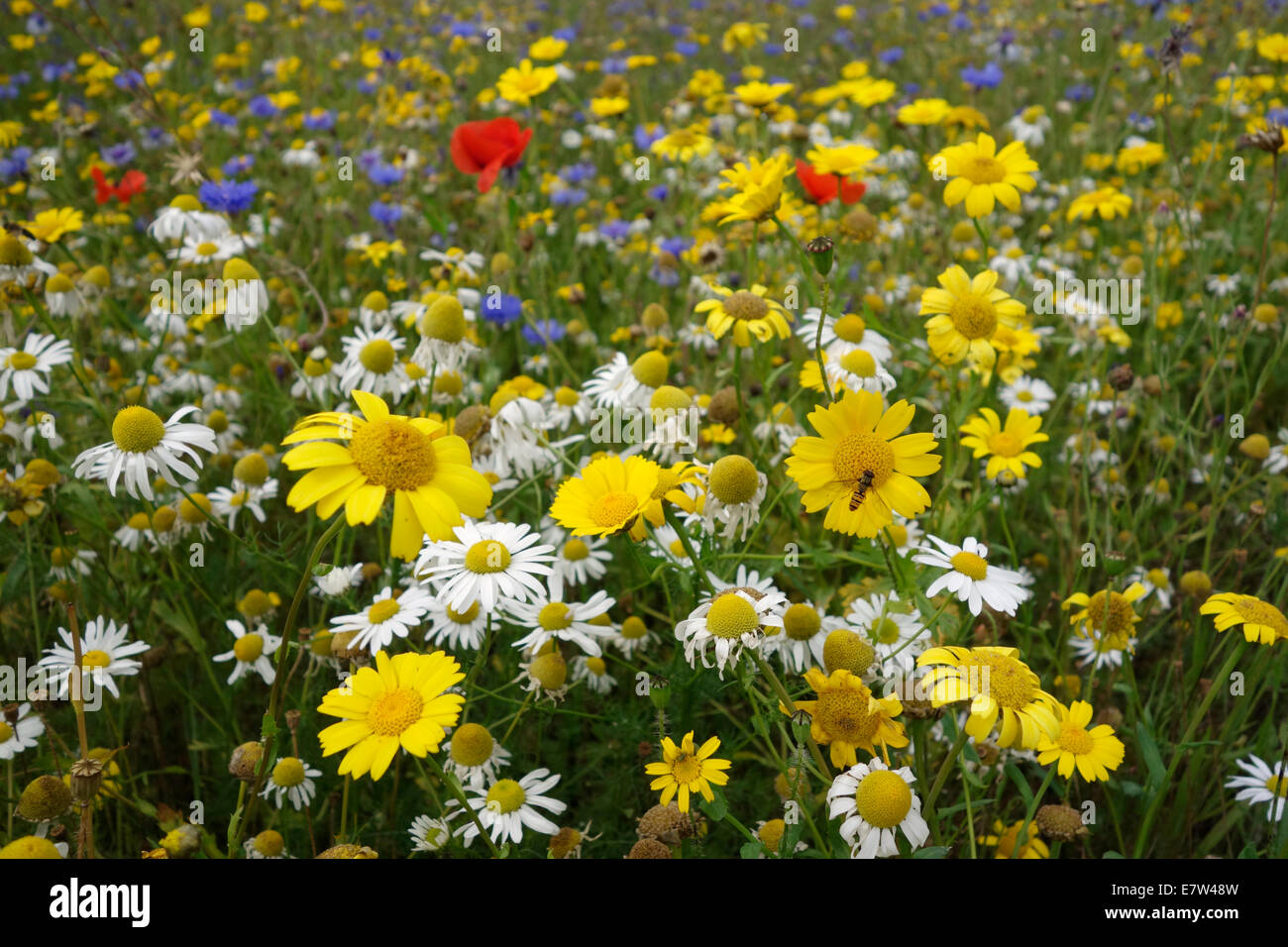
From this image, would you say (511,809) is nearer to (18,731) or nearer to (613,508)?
(613,508)

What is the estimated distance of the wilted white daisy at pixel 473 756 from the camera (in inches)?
53.6

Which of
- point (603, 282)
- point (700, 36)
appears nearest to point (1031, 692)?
point (603, 282)

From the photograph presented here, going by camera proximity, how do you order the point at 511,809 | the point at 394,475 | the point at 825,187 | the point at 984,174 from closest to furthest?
the point at 394,475, the point at 511,809, the point at 984,174, the point at 825,187

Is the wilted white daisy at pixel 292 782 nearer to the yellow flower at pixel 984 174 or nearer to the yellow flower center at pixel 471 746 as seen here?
the yellow flower center at pixel 471 746

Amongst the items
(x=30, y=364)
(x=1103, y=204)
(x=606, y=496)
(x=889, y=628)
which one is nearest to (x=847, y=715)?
(x=889, y=628)

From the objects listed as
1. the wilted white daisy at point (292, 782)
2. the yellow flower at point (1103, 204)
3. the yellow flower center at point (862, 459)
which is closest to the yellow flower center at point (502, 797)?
the wilted white daisy at point (292, 782)

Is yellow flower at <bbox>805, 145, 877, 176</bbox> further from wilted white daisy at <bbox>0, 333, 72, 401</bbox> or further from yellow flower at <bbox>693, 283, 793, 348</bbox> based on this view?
wilted white daisy at <bbox>0, 333, 72, 401</bbox>

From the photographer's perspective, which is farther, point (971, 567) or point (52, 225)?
point (52, 225)

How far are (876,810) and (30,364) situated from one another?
1.97 metres

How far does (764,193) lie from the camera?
1532 millimetres

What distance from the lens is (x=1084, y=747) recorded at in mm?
1291
